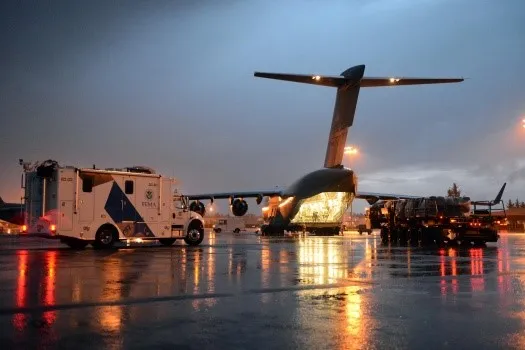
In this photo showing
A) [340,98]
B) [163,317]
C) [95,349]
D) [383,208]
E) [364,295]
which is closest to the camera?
[95,349]

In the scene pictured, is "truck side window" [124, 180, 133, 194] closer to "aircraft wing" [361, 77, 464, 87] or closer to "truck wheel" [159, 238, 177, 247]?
"truck wheel" [159, 238, 177, 247]

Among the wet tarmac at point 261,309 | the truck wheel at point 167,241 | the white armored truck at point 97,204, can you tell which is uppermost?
the white armored truck at point 97,204

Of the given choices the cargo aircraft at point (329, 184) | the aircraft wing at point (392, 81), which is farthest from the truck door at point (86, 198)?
the aircraft wing at point (392, 81)

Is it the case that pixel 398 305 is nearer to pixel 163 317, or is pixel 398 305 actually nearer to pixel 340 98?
pixel 163 317

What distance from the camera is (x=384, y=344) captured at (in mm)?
5793

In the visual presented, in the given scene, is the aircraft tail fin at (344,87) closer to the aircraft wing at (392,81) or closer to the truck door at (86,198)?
the aircraft wing at (392,81)

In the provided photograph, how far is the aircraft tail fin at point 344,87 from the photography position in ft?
143

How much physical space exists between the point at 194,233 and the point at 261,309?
66.7ft

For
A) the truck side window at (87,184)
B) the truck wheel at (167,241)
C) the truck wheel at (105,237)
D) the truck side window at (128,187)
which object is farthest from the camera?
the truck wheel at (167,241)

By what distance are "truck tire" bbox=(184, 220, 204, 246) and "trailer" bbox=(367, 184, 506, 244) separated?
1234cm

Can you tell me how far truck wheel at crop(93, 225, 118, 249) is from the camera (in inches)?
951

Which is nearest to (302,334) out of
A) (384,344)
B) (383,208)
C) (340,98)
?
(384,344)

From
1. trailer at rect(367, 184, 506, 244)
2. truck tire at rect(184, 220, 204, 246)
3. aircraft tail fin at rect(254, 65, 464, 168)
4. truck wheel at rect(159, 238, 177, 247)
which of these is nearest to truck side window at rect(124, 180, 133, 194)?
truck wheel at rect(159, 238, 177, 247)

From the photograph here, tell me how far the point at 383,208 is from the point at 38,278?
3063cm
